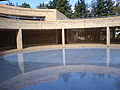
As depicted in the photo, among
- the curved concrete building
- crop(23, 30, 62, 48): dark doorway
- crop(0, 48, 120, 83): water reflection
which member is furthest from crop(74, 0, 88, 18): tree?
crop(0, 48, 120, 83): water reflection

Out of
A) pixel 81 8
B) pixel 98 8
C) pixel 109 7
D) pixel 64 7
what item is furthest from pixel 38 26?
pixel 81 8

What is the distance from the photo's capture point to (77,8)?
45.8 m

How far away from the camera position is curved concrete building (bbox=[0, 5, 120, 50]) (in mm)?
18172

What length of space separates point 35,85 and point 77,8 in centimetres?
4261

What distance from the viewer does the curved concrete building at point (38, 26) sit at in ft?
59.6

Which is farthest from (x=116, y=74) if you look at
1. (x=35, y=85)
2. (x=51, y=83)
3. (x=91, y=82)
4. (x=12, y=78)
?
(x=12, y=78)

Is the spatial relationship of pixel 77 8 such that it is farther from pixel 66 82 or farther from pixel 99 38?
pixel 66 82

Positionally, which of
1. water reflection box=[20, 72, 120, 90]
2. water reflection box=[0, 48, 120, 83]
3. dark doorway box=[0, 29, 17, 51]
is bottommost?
water reflection box=[20, 72, 120, 90]

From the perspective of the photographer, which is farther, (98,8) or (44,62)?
(98,8)

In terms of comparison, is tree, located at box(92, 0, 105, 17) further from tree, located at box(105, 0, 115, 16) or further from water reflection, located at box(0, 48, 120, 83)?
water reflection, located at box(0, 48, 120, 83)

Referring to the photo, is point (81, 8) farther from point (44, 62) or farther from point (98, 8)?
point (44, 62)

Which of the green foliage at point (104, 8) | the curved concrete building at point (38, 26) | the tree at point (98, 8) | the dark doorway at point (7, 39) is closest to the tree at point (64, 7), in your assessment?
the tree at point (98, 8)

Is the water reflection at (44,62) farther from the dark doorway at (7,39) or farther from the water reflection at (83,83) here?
the dark doorway at (7,39)

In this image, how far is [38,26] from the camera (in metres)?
20.2
